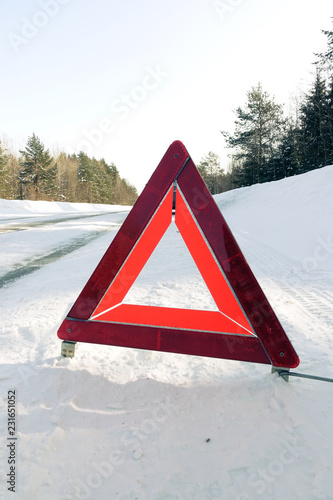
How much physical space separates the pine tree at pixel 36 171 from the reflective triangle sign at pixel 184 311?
4156 centimetres

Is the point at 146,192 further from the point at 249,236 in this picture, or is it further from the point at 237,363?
the point at 249,236

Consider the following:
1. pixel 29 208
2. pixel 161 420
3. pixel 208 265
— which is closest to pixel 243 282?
pixel 208 265

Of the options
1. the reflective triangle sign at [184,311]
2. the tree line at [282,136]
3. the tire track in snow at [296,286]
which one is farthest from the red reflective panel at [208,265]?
the tree line at [282,136]

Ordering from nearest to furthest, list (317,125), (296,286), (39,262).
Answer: (296,286)
(39,262)
(317,125)

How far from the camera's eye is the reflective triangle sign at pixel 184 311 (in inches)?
58.6

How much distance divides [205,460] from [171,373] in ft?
2.03

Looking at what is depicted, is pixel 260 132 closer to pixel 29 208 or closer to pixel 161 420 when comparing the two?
pixel 29 208

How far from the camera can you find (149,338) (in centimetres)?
159

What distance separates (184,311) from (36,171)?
42296mm

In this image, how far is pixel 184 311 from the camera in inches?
69.3

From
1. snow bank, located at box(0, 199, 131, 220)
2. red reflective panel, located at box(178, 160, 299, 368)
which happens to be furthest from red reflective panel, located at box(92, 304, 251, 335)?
snow bank, located at box(0, 199, 131, 220)

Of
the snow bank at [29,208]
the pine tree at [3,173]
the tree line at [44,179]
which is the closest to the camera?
the snow bank at [29,208]

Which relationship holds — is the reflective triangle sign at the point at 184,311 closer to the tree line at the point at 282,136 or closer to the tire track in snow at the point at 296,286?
the tire track in snow at the point at 296,286

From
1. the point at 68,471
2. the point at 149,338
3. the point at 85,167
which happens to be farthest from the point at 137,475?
the point at 85,167
